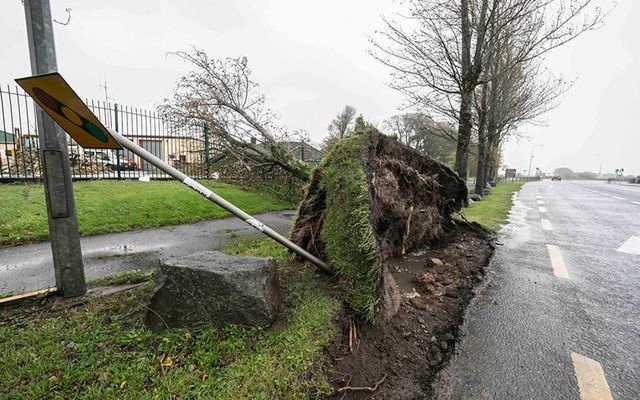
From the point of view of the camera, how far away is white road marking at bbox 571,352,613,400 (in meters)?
1.82

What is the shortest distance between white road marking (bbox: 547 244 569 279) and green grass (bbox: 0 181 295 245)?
6.42 meters


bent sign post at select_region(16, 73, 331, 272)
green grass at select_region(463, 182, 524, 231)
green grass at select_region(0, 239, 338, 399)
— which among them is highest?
bent sign post at select_region(16, 73, 331, 272)

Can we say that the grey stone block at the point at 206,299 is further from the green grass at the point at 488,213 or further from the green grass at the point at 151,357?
the green grass at the point at 488,213

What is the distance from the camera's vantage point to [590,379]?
1958 mm

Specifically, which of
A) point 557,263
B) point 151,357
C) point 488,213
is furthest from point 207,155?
point 557,263

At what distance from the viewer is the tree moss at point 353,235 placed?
7.78 feet

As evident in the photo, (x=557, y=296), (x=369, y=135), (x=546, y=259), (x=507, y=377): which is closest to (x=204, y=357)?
(x=507, y=377)

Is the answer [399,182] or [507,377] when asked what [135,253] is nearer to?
[399,182]

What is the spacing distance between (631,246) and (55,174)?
838 centimetres

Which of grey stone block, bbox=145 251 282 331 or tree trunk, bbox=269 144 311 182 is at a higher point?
tree trunk, bbox=269 144 311 182

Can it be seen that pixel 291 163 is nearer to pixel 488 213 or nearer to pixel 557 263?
pixel 488 213

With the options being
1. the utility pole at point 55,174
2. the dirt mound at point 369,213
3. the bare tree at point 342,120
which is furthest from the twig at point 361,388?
the bare tree at point 342,120

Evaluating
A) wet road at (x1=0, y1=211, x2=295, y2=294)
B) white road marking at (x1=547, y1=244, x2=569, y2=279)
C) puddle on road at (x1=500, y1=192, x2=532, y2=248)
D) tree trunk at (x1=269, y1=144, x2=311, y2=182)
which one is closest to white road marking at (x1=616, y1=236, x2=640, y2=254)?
white road marking at (x1=547, y1=244, x2=569, y2=279)

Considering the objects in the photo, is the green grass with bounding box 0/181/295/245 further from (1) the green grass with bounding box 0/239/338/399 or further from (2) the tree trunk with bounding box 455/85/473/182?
(2) the tree trunk with bounding box 455/85/473/182
